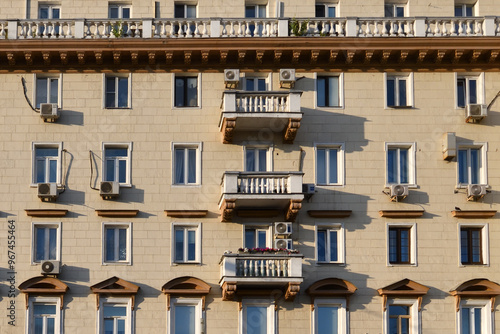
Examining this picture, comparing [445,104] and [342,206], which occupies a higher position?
[445,104]

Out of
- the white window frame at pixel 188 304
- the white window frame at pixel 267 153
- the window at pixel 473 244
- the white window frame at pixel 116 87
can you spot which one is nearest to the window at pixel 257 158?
the white window frame at pixel 267 153

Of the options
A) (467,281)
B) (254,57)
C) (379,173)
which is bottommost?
(467,281)

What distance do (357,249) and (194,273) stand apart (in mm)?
5107

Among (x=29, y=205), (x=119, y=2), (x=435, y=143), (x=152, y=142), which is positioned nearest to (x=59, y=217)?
(x=29, y=205)

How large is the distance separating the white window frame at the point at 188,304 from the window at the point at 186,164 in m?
3.70

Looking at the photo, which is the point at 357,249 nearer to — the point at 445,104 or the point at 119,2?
the point at 445,104

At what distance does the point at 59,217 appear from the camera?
43.6 m

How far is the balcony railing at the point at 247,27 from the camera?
147 feet

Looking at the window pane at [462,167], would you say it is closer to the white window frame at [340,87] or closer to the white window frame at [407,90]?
the white window frame at [407,90]

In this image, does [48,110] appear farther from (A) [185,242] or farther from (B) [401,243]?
(B) [401,243]

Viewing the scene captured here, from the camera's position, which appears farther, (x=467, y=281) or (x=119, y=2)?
(x=119, y=2)

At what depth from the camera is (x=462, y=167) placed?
145 ft

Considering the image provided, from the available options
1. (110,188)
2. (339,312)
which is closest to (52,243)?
(110,188)

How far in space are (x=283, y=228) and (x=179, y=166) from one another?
392cm
